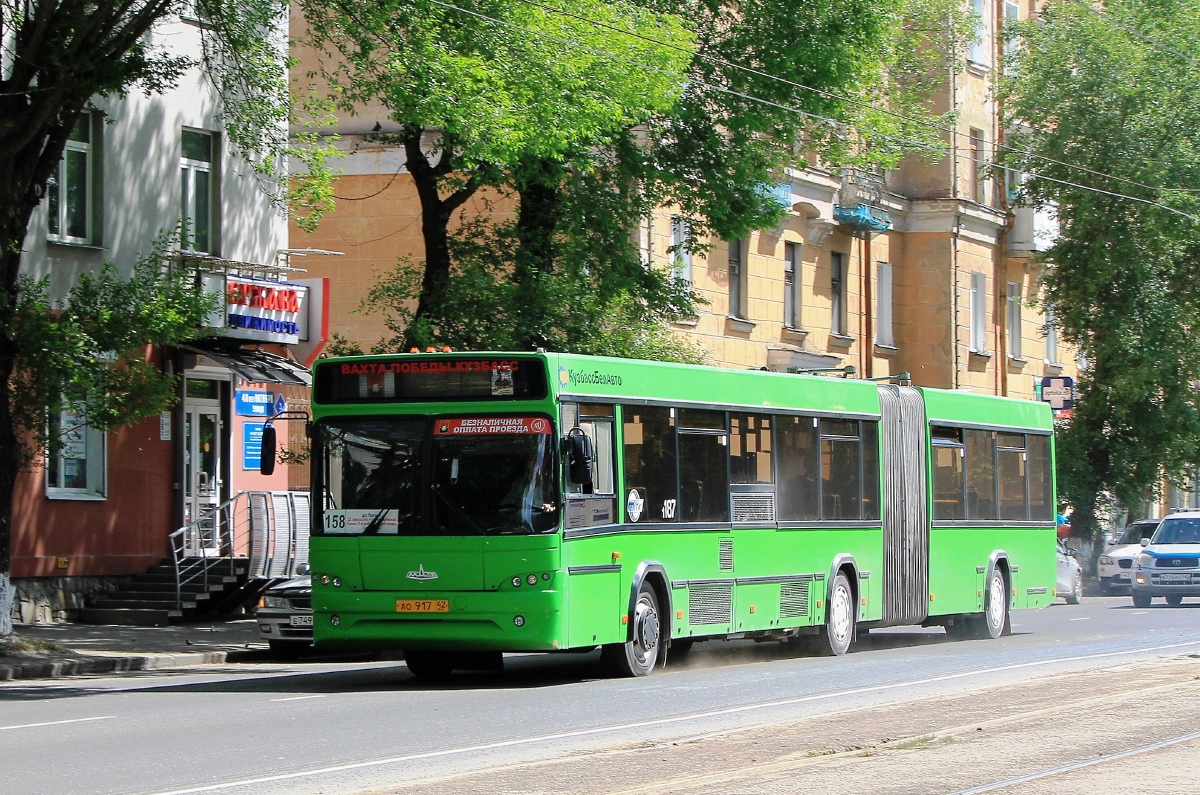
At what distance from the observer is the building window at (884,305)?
44906mm

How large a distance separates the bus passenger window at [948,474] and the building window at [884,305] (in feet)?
72.0

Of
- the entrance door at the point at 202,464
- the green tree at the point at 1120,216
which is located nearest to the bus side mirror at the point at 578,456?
the entrance door at the point at 202,464

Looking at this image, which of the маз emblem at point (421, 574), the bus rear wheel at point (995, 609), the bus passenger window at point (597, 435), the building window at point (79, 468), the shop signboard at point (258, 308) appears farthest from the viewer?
the shop signboard at point (258, 308)

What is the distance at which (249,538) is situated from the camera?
25.3m

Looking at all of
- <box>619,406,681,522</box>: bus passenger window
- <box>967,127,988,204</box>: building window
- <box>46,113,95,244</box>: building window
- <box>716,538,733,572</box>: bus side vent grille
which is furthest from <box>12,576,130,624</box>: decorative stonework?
<box>967,127,988,204</box>: building window

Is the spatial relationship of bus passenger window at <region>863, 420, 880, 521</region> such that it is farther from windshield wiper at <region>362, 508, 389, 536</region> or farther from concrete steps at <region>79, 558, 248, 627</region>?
concrete steps at <region>79, 558, 248, 627</region>

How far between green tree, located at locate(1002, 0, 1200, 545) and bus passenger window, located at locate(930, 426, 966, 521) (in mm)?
17816

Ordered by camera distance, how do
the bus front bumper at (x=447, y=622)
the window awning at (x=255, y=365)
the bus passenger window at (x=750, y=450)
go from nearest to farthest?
1. the bus front bumper at (x=447, y=622)
2. the bus passenger window at (x=750, y=450)
3. the window awning at (x=255, y=365)

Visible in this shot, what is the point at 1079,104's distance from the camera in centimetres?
4019

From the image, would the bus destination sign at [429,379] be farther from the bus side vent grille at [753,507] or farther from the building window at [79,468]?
the building window at [79,468]

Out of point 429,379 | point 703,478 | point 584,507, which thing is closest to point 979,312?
point 703,478

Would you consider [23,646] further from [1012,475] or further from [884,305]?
[884,305]

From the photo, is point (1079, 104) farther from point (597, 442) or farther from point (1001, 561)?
point (597, 442)

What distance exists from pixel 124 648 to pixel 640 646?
23.1 ft
